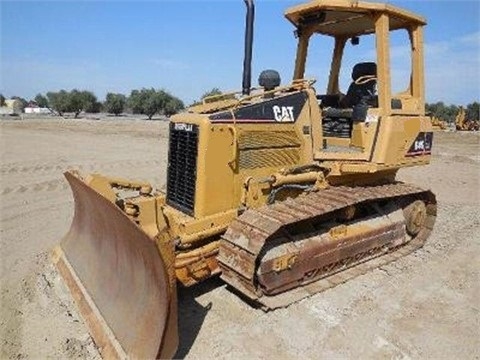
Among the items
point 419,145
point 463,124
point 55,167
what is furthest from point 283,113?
point 463,124

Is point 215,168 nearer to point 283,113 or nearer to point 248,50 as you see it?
point 283,113

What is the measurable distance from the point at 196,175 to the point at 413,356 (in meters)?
2.56

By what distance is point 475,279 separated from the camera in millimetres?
5605

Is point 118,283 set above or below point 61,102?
below

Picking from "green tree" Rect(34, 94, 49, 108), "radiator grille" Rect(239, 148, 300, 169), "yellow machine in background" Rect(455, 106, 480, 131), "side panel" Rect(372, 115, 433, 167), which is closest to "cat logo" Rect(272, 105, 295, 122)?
"radiator grille" Rect(239, 148, 300, 169)

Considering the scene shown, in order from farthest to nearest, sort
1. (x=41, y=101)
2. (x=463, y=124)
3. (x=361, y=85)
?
(x=41, y=101)
(x=463, y=124)
(x=361, y=85)

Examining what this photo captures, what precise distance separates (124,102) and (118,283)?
76.9 meters

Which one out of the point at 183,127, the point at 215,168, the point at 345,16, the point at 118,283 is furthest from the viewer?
the point at 345,16

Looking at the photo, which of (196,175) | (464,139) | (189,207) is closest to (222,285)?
(189,207)

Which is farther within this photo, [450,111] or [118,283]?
[450,111]

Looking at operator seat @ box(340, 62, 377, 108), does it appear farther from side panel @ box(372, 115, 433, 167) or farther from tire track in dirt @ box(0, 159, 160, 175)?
tire track in dirt @ box(0, 159, 160, 175)

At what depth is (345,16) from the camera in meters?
5.83

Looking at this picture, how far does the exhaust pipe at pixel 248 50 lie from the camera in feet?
17.6

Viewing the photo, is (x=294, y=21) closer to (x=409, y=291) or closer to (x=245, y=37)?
(x=245, y=37)
